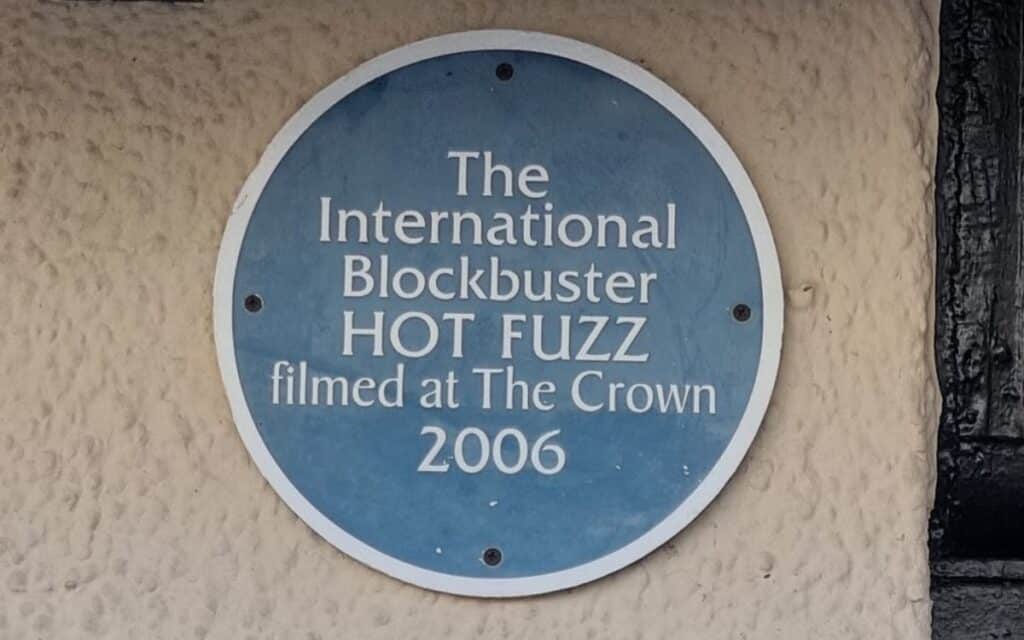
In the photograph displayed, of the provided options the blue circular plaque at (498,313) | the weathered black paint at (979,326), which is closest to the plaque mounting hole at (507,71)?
the blue circular plaque at (498,313)

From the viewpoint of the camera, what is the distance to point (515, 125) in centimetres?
148

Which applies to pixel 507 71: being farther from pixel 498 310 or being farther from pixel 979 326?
pixel 979 326

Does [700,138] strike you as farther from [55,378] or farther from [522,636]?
[55,378]

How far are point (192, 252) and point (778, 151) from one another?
51 cm

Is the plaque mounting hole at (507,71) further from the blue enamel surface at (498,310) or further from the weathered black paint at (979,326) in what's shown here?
the weathered black paint at (979,326)

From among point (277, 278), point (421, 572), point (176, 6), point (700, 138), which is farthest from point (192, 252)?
point (700, 138)

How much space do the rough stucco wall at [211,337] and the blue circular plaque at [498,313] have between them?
0.03 meters

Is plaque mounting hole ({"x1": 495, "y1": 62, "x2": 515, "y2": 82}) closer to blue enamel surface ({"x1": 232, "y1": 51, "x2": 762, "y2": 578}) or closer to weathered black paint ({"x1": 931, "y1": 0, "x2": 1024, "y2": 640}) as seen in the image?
blue enamel surface ({"x1": 232, "y1": 51, "x2": 762, "y2": 578})

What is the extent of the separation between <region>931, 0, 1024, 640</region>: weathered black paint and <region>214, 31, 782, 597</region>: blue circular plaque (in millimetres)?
181

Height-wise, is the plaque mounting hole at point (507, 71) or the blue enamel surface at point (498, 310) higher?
the plaque mounting hole at point (507, 71)

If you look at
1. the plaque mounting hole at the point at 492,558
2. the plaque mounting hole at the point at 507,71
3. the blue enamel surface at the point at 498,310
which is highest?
the plaque mounting hole at the point at 507,71

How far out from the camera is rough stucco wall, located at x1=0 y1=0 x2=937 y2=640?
144 centimetres

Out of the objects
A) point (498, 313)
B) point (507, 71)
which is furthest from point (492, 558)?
point (507, 71)

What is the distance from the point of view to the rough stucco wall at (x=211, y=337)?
1438mm
